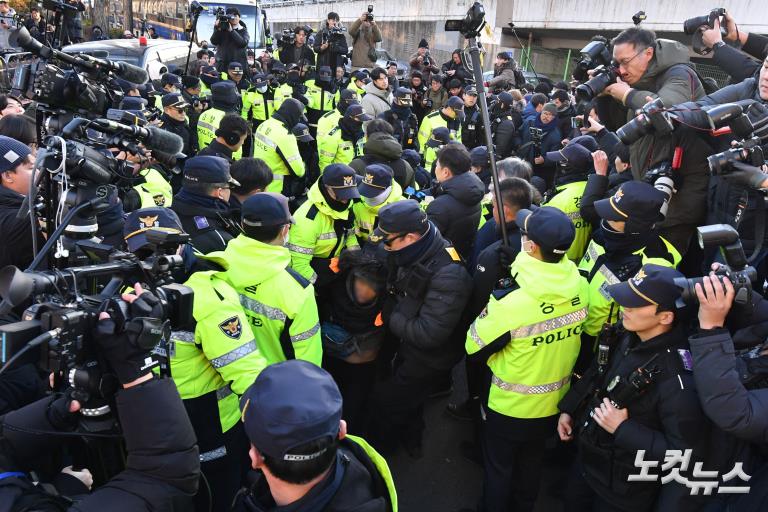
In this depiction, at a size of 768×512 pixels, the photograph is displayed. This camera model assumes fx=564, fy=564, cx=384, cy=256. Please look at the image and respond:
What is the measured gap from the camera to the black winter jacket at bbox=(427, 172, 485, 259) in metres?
4.65

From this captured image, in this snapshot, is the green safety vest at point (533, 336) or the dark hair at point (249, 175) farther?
the dark hair at point (249, 175)

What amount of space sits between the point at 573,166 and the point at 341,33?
912cm

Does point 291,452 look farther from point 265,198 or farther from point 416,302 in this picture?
point 416,302

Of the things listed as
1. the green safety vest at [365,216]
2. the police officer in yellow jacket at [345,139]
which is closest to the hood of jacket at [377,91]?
the police officer in yellow jacket at [345,139]

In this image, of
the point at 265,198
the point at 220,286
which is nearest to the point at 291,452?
the point at 220,286

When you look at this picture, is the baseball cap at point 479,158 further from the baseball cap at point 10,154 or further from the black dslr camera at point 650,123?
the baseball cap at point 10,154

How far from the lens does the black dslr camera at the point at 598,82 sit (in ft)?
13.4

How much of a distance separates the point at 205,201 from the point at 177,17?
25.2 meters

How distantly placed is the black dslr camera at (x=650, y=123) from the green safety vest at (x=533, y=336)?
3.53 ft

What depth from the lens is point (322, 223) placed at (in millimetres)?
4270

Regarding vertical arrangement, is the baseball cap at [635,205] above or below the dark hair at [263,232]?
above

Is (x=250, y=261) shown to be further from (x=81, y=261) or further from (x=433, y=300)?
(x=433, y=300)

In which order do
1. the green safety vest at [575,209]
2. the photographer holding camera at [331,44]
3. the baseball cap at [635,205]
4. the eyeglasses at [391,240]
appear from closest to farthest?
1. the baseball cap at [635,205]
2. the eyeglasses at [391,240]
3. the green safety vest at [575,209]
4. the photographer holding camera at [331,44]

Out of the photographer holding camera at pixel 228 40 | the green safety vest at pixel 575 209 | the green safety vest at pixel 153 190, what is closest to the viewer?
the green safety vest at pixel 153 190
